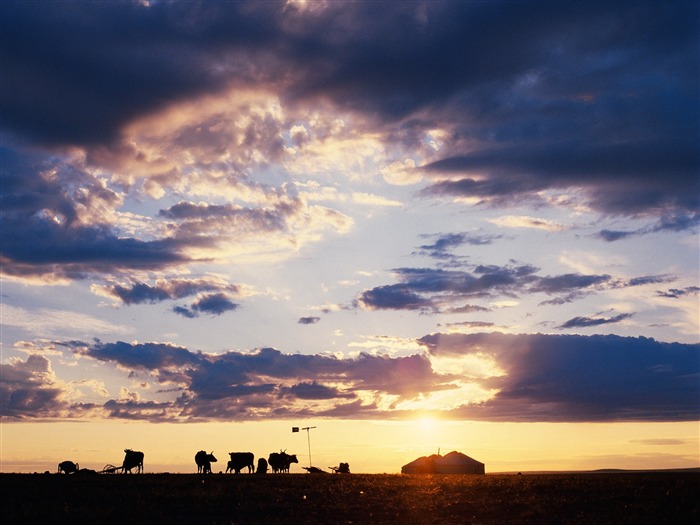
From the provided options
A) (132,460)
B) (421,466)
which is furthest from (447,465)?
(132,460)

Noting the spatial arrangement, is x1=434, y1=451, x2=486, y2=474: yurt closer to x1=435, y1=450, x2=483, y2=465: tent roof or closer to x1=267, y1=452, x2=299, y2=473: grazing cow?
x1=435, y1=450, x2=483, y2=465: tent roof

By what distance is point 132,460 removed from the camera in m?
75.5

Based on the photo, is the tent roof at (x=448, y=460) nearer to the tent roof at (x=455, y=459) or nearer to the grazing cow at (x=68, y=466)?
the tent roof at (x=455, y=459)

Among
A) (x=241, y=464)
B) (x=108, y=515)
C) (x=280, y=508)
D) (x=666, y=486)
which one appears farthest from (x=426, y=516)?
(x=241, y=464)

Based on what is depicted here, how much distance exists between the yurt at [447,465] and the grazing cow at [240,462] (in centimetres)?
4268

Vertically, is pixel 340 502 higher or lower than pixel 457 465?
lower

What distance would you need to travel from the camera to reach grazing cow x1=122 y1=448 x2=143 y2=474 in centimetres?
7469

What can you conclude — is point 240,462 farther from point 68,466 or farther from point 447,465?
point 447,465

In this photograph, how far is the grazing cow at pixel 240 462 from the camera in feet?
270

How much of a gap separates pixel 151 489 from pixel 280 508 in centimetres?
940

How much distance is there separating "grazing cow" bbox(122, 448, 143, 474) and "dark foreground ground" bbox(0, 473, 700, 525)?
74.1ft

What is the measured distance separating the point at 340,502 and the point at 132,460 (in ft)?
128

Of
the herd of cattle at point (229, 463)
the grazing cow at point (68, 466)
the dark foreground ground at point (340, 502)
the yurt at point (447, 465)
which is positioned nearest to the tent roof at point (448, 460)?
the yurt at point (447, 465)

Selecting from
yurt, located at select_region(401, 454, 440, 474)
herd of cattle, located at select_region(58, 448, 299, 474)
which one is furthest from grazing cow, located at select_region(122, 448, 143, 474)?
yurt, located at select_region(401, 454, 440, 474)
